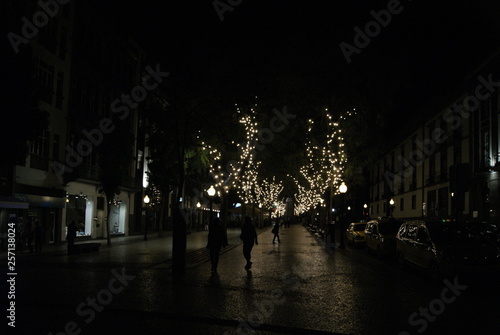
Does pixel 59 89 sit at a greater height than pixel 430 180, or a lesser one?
greater

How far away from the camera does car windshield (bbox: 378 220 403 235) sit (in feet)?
75.0

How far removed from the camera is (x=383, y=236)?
73.3 ft

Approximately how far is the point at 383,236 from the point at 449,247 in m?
8.41

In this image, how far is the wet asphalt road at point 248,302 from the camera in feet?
27.0

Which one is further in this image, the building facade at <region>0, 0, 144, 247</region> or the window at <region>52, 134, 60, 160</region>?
the window at <region>52, 134, 60, 160</region>

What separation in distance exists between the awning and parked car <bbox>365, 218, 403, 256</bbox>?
16.4 meters

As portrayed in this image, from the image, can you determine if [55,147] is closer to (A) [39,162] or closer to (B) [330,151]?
(A) [39,162]

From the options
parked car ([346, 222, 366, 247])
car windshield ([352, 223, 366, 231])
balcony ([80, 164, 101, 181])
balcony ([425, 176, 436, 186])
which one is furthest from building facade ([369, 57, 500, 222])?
balcony ([80, 164, 101, 181])

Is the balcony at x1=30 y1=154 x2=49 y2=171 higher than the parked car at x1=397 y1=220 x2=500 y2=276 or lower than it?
higher

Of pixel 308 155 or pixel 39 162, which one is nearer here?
pixel 39 162

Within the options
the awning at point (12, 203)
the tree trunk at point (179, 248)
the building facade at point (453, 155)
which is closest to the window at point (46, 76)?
the awning at point (12, 203)

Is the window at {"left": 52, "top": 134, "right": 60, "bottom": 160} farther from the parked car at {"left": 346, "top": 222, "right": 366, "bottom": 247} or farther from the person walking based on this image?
the parked car at {"left": 346, "top": 222, "right": 366, "bottom": 247}

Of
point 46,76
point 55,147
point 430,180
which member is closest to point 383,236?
point 55,147

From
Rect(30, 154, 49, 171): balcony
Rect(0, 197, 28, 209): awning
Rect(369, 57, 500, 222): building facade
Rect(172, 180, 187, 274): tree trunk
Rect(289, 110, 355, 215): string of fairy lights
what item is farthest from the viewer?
Rect(369, 57, 500, 222): building facade
